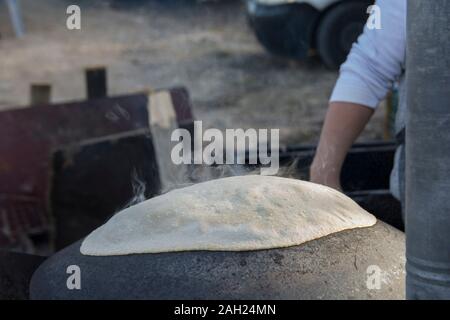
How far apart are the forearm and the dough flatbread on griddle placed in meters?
0.53

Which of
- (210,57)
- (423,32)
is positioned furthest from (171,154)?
(210,57)

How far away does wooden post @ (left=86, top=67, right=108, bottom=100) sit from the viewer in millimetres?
4926

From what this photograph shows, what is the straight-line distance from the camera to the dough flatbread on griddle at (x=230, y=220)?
1.59 metres

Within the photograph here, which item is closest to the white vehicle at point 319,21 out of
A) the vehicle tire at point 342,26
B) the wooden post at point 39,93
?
the vehicle tire at point 342,26

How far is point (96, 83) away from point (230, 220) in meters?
3.47

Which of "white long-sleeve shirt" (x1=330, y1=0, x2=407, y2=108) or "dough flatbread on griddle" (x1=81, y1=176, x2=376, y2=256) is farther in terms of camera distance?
"white long-sleeve shirt" (x1=330, y1=0, x2=407, y2=108)

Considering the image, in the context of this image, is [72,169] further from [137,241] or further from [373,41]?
[137,241]

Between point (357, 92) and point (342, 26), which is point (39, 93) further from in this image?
point (342, 26)

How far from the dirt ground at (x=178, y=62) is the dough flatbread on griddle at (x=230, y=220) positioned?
17.0ft

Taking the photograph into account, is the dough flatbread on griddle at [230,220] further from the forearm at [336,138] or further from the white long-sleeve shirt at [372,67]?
the white long-sleeve shirt at [372,67]

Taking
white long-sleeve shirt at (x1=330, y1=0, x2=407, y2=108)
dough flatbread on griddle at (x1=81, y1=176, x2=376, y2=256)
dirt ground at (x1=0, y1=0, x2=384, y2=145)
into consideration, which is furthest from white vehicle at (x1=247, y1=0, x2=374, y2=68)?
dough flatbread on griddle at (x1=81, y1=176, x2=376, y2=256)

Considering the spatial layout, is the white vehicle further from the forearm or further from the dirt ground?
the forearm

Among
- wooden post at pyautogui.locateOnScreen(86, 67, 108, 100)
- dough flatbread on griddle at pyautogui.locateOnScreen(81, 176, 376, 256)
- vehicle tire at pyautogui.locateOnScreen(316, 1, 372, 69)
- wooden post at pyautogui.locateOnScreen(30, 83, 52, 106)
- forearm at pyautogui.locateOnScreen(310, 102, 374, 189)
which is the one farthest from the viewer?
vehicle tire at pyautogui.locateOnScreen(316, 1, 372, 69)

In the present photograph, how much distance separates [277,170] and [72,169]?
176 centimetres
